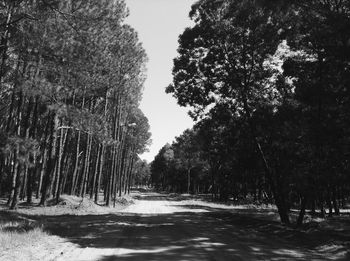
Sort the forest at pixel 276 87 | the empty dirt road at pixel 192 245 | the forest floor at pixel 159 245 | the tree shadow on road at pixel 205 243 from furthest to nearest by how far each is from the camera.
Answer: the forest at pixel 276 87 → the tree shadow on road at pixel 205 243 → the empty dirt road at pixel 192 245 → the forest floor at pixel 159 245

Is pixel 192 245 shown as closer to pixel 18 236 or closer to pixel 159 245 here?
pixel 159 245

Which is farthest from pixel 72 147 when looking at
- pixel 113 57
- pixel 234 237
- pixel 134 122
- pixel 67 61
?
pixel 234 237

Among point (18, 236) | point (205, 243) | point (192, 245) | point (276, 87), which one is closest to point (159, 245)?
point (192, 245)

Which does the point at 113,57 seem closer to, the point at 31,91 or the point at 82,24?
the point at 31,91

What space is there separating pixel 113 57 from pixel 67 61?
14.5 meters

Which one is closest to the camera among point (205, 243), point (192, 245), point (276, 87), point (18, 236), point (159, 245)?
point (18, 236)

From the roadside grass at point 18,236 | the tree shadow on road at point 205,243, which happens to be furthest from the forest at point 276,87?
the roadside grass at point 18,236

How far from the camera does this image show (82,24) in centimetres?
1552

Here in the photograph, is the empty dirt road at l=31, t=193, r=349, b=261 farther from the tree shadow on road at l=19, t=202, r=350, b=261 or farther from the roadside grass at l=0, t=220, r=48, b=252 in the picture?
the roadside grass at l=0, t=220, r=48, b=252

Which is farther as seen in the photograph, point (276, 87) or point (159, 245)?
point (276, 87)

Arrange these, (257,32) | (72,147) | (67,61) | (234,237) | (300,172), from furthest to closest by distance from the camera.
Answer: (72,147) < (257,32) < (300,172) < (67,61) < (234,237)

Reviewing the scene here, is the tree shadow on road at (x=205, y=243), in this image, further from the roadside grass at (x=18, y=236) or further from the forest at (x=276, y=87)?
the forest at (x=276, y=87)

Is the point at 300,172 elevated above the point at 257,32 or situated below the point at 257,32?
below

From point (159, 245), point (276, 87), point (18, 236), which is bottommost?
point (159, 245)
